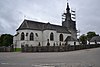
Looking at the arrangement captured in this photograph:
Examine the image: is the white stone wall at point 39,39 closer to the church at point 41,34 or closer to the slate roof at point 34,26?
the church at point 41,34

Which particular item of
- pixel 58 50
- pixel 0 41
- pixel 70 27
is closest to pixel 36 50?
pixel 58 50

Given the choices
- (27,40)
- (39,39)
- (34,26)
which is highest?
(34,26)

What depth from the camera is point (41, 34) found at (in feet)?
187

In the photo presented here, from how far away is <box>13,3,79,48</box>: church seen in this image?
172 feet

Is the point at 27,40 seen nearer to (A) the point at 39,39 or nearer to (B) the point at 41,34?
(A) the point at 39,39

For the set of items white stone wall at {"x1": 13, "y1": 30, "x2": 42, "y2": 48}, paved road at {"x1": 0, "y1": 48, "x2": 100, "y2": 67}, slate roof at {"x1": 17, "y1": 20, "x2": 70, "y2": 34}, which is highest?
slate roof at {"x1": 17, "y1": 20, "x2": 70, "y2": 34}

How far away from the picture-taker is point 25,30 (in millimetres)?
52156

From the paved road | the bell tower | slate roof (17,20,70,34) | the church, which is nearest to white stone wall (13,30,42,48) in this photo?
the church

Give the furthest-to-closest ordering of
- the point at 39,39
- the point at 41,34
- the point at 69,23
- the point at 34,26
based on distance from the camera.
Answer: the point at 69,23, the point at 41,34, the point at 39,39, the point at 34,26

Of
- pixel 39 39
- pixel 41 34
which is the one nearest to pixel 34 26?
pixel 41 34

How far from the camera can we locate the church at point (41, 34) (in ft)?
172

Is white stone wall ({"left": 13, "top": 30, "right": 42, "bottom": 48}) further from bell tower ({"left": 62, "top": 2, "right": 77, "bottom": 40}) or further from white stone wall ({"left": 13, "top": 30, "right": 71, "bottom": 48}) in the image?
bell tower ({"left": 62, "top": 2, "right": 77, "bottom": 40})

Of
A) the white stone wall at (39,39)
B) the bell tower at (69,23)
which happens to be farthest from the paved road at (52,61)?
the bell tower at (69,23)

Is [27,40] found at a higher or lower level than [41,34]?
lower
